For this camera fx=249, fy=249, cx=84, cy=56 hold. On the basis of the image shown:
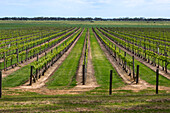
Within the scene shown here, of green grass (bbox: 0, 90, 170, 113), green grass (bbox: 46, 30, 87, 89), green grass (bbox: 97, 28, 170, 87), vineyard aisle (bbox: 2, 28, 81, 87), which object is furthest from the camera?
green grass (bbox: 97, 28, 170, 87)

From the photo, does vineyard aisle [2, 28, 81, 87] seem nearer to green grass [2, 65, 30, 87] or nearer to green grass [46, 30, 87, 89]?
green grass [2, 65, 30, 87]

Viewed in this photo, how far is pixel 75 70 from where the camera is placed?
27469 mm

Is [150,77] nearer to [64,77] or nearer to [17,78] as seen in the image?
[64,77]

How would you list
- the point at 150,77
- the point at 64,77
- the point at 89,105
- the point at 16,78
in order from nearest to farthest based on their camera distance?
the point at 89,105 < the point at 16,78 < the point at 64,77 < the point at 150,77

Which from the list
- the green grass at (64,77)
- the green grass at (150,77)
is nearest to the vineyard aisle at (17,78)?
the green grass at (64,77)

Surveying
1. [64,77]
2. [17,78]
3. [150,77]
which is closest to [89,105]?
[64,77]

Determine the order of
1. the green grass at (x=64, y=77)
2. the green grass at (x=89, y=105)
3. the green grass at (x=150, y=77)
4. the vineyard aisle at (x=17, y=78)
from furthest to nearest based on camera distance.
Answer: the green grass at (x=150, y=77)
the vineyard aisle at (x=17, y=78)
the green grass at (x=64, y=77)
the green grass at (x=89, y=105)

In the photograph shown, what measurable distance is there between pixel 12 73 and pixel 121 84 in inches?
460

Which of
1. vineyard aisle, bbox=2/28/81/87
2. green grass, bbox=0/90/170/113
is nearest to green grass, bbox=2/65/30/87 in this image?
vineyard aisle, bbox=2/28/81/87

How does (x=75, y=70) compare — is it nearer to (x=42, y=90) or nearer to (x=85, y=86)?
(x=85, y=86)

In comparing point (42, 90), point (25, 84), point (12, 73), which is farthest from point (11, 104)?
point (12, 73)

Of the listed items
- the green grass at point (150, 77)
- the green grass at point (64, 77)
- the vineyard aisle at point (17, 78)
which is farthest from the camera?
the green grass at point (150, 77)

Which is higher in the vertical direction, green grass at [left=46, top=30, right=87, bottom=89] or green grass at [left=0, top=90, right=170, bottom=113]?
green grass at [left=0, top=90, right=170, bottom=113]

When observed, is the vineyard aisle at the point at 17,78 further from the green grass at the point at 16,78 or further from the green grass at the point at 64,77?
the green grass at the point at 64,77
